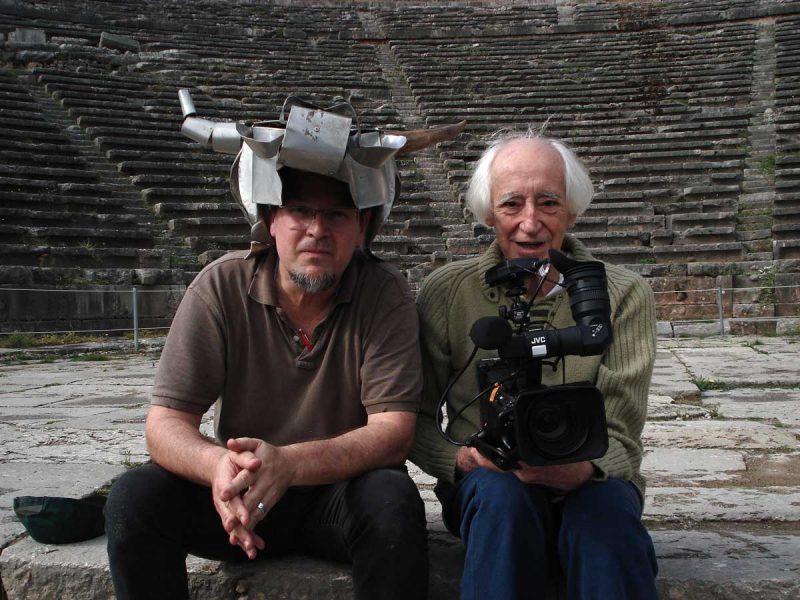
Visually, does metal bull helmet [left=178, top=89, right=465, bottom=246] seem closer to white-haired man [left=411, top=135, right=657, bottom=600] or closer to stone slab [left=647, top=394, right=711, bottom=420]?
white-haired man [left=411, top=135, right=657, bottom=600]

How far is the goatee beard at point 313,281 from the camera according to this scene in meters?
1.87

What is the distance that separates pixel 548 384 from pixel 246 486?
2.42ft

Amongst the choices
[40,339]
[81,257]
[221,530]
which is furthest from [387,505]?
[81,257]

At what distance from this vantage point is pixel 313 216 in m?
1.88

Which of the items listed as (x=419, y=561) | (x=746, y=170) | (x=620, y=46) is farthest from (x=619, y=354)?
(x=620, y=46)

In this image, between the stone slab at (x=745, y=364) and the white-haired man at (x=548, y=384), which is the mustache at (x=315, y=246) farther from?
the stone slab at (x=745, y=364)

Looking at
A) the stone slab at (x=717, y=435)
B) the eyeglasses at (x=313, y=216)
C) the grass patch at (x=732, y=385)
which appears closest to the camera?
the eyeglasses at (x=313, y=216)

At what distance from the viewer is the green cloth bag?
2051 millimetres

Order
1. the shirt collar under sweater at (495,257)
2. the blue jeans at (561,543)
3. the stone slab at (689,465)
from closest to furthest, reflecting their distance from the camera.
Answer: the blue jeans at (561,543) → the shirt collar under sweater at (495,257) → the stone slab at (689,465)

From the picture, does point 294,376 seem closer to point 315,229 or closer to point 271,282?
point 271,282

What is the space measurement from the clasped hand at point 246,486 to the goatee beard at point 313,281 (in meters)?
0.41

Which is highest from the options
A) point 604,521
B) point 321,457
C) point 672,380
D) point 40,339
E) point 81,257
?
point 81,257

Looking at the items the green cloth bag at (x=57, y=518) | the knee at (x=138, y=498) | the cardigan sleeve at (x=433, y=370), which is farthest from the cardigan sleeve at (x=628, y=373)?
the green cloth bag at (x=57, y=518)

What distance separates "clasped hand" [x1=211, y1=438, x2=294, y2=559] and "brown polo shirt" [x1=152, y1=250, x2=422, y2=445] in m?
0.24
